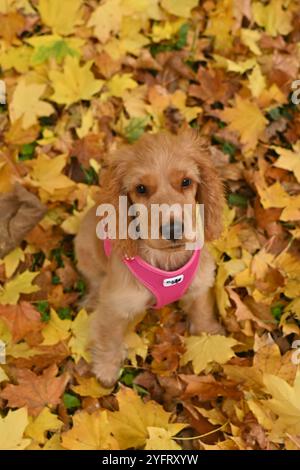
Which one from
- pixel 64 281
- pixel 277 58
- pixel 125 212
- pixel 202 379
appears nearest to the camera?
pixel 125 212

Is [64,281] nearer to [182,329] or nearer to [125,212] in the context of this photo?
[182,329]

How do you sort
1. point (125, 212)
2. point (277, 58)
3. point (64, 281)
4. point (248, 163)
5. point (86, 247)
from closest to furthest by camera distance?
1. point (125, 212)
2. point (86, 247)
3. point (64, 281)
4. point (248, 163)
5. point (277, 58)

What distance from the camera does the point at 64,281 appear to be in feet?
12.6

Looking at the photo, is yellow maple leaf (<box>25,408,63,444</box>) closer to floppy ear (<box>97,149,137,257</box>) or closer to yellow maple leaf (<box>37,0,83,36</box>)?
floppy ear (<box>97,149,137,257</box>)

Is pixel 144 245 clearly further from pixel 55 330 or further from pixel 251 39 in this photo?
pixel 251 39

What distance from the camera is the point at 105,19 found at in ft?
14.8

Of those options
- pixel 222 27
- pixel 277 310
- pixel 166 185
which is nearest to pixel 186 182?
pixel 166 185

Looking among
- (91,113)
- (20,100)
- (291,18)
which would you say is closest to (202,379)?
(91,113)

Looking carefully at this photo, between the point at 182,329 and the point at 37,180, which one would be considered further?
the point at 37,180

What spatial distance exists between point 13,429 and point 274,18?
12.1ft

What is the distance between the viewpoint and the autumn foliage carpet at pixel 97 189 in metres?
3.13

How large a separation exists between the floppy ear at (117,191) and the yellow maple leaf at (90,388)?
0.91 meters

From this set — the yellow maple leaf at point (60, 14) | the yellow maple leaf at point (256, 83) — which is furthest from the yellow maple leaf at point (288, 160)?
the yellow maple leaf at point (60, 14)

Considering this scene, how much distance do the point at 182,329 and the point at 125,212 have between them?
3.59 feet
